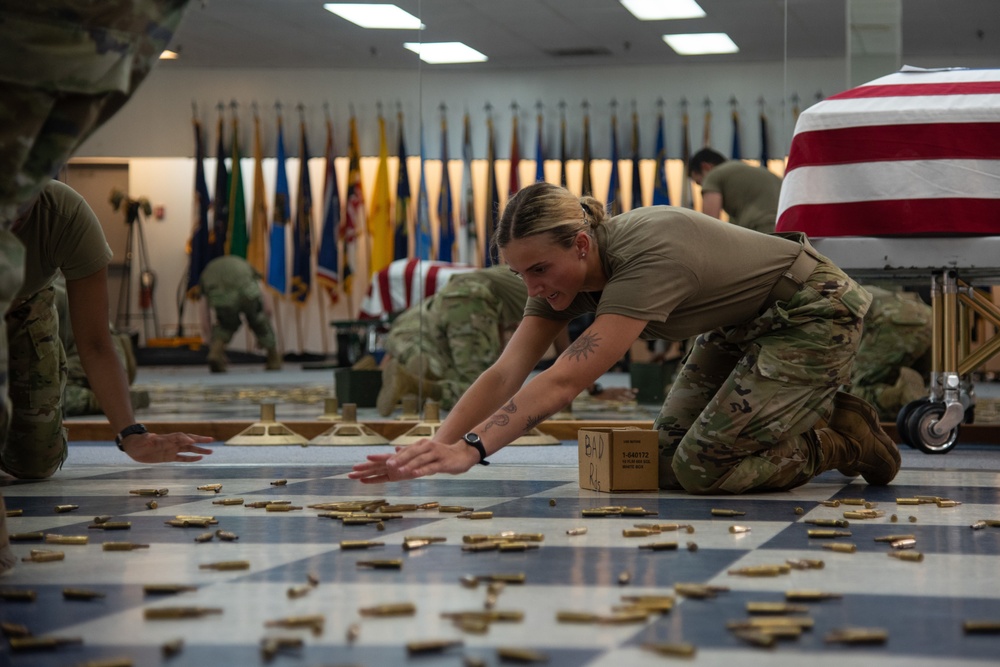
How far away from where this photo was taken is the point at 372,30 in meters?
5.51

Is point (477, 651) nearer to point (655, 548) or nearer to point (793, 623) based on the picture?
point (793, 623)

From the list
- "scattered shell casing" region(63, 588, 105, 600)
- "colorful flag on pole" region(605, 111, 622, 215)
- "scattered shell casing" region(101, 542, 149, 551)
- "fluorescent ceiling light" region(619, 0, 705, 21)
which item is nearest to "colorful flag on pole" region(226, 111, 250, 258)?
"colorful flag on pole" region(605, 111, 622, 215)

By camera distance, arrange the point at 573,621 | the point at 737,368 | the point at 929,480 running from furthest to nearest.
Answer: the point at 929,480 < the point at 737,368 < the point at 573,621

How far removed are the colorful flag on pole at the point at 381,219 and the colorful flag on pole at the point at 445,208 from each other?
0.24 meters

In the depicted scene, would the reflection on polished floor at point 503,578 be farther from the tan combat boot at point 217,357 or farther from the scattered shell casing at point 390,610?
the tan combat boot at point 217,357

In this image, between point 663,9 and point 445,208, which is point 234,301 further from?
point 663,9

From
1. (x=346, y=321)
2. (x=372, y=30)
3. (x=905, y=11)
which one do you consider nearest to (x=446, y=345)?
(x=346, y=321)

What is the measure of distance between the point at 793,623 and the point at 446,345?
177 inches

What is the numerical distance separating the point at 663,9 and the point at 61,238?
313cm

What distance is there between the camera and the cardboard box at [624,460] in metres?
3.20

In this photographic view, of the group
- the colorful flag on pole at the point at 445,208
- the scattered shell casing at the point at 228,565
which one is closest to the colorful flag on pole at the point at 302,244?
the colorful flag on pole at the point at 445,208

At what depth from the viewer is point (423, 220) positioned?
18.2ft

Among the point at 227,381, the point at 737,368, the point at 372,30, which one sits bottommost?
the point at 227,381

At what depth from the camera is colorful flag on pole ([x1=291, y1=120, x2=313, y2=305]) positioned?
18.9 feet
